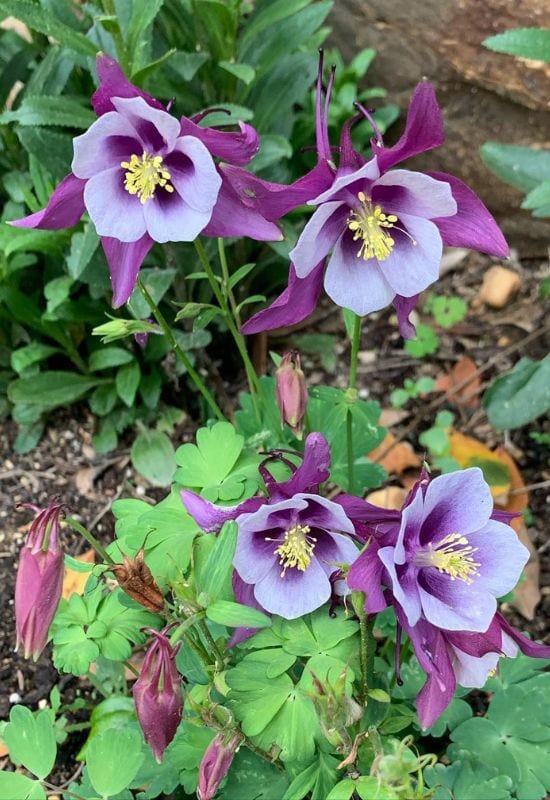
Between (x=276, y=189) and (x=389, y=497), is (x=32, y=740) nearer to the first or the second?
(x=276, y=189)

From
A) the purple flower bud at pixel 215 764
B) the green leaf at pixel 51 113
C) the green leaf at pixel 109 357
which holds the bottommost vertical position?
the green leaf at pixel 109 357

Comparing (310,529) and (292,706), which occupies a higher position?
(310,529)

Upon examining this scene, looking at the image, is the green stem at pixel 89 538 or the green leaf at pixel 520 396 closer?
the green stem at pixel 89 538

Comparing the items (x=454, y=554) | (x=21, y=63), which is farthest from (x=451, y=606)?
(x=21, y=63)

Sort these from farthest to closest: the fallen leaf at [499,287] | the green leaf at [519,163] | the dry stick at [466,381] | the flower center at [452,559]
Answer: the fallen leaf at [499,287], the dry stick at [466,381], the green leaf at [519,163], the flower center at [452,559]

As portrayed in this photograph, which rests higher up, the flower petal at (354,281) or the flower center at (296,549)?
the flower petal at (354,281)

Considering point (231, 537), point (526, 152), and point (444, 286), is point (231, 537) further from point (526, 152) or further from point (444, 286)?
point (444, 286)

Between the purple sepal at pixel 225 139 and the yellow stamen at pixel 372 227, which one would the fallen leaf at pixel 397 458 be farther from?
the purple sepal at pixel 225 139

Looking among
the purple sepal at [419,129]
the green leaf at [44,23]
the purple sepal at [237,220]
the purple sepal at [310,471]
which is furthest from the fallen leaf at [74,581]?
the purple sepal at [419,129]
